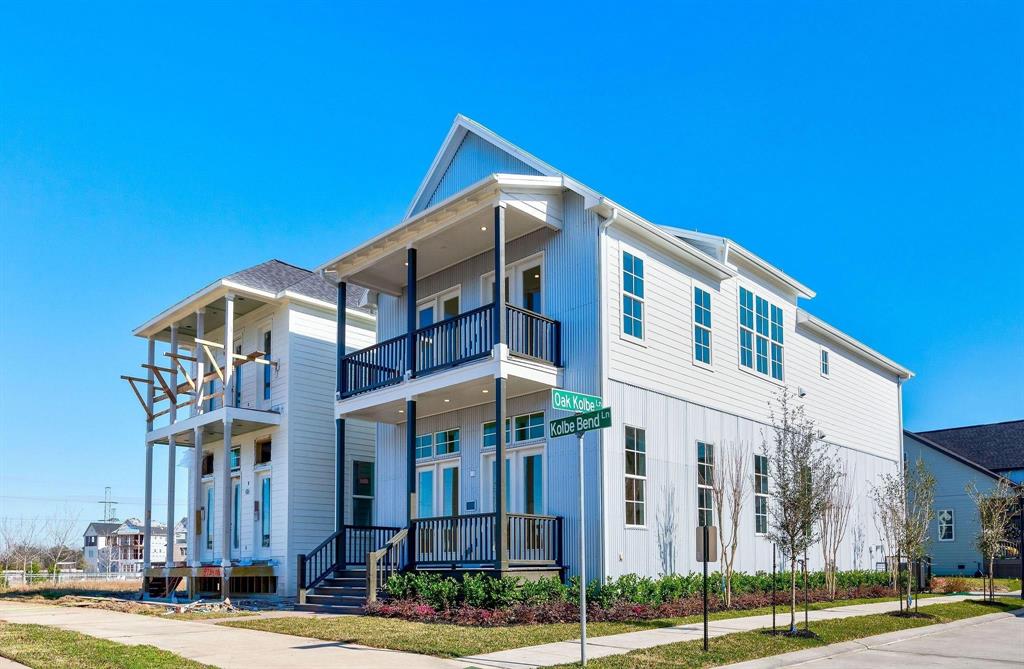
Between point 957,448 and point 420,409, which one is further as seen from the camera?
point 957,448

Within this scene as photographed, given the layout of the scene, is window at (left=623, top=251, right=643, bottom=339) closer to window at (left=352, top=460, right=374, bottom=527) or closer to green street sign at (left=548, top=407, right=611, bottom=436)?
green street sign at (left=548, top=407, right=611, bottom=436)

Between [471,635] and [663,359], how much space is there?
339 inches

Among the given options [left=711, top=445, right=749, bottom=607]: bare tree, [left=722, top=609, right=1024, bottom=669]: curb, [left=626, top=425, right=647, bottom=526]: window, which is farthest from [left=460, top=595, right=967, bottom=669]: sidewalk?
[left=626, top=425, right=647, bottom=526]: window

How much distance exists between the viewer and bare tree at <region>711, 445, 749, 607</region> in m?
20.8

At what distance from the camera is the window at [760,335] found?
24219 mm

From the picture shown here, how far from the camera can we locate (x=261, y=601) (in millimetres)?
24078

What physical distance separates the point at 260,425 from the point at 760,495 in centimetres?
1415

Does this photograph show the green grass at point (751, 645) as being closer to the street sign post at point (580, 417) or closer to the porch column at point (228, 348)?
the street sign post at point (580, 417)

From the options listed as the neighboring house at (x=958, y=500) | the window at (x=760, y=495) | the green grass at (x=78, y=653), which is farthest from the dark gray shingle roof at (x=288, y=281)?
the neighboring house at (x=958, y=500)

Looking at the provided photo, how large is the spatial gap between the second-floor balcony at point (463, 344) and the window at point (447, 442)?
189 cm

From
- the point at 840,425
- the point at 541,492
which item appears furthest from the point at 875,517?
the point at 541,492

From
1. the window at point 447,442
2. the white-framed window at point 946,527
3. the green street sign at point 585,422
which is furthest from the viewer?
the white-framed window at point 946,527

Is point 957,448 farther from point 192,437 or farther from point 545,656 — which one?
point 545,656

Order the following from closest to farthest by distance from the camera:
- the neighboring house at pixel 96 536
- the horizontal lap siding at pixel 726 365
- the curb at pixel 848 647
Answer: the curb at pixel 848 647, the horizontal lap siding at pixel 726 365, the neighboring house at pixel 96 536
